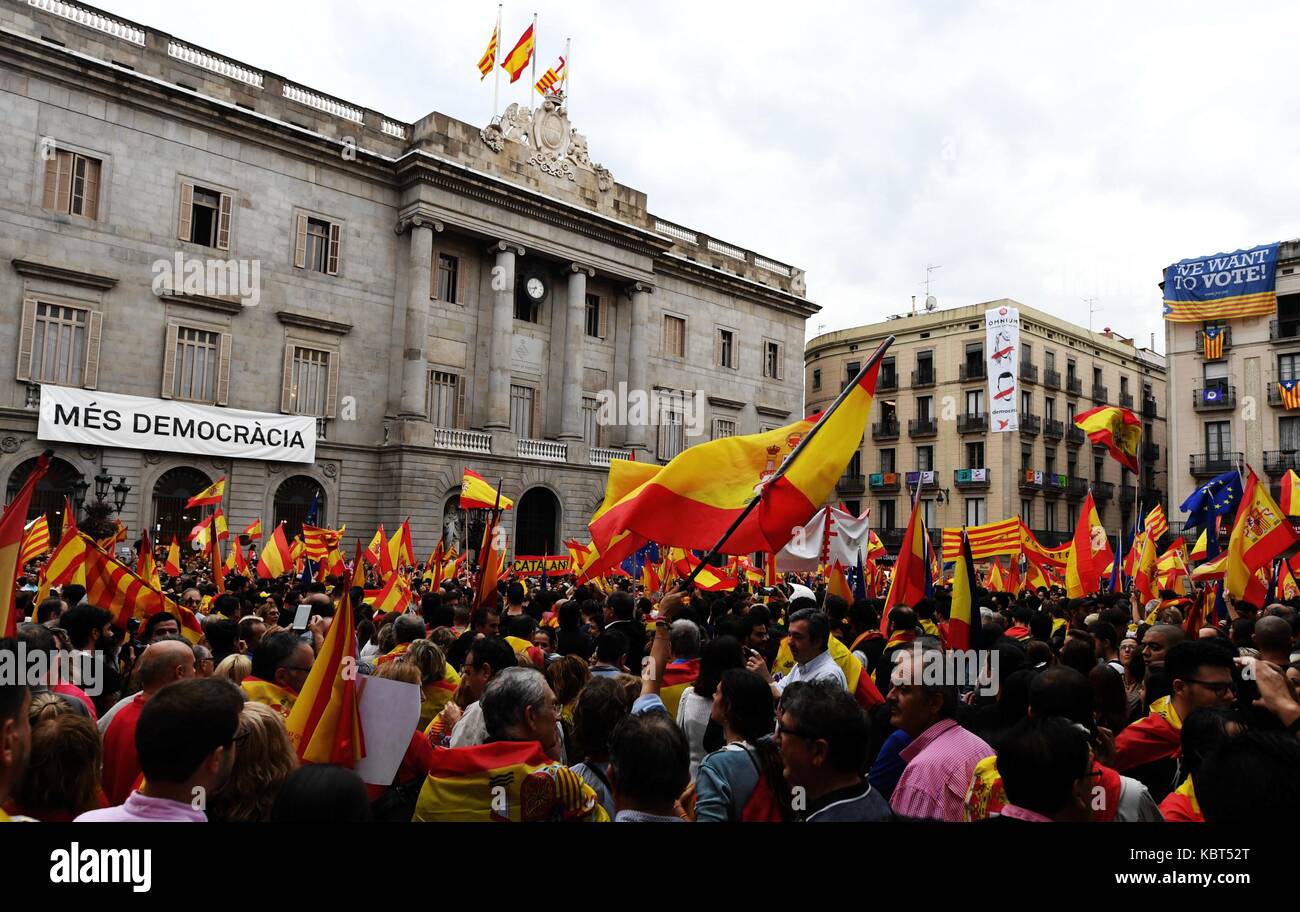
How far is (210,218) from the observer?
2602 cm

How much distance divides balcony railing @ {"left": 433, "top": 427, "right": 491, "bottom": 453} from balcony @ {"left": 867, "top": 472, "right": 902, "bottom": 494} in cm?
2485

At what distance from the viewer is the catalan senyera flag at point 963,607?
5.66 metres

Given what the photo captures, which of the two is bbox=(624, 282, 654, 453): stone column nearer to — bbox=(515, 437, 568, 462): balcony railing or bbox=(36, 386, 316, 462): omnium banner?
bbox=(515, 437, 568, 462): balcony railing

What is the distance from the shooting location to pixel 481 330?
104 feet

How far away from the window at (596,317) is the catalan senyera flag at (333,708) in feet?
104

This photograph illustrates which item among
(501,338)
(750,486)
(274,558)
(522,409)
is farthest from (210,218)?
(750,486)

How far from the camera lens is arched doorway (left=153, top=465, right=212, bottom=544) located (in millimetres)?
24312

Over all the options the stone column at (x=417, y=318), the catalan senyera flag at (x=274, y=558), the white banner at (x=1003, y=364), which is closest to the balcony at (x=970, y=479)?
the white banner at (x=1003, y=364)

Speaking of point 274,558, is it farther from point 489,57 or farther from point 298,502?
point 489,57

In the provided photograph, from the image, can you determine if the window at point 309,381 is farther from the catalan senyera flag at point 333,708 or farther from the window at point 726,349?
the catalan senyera flag at point 333,708

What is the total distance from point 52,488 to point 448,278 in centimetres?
1396

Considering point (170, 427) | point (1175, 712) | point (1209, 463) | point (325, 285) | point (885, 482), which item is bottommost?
point (1175, 712)

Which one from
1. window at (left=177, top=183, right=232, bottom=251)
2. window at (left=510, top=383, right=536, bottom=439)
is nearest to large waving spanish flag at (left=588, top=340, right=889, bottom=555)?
window at (left=177, top=183, right=232, bottom=251)
